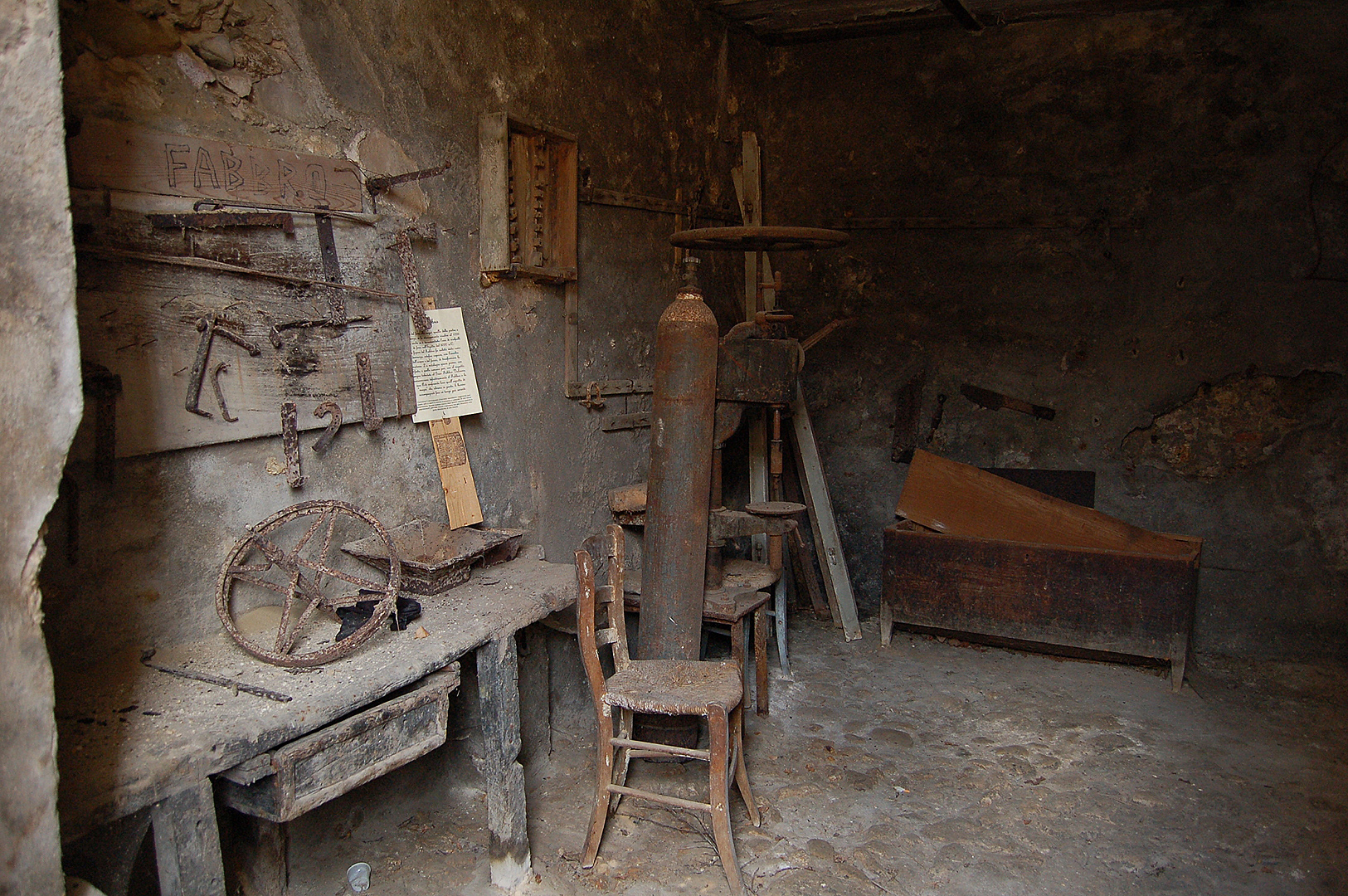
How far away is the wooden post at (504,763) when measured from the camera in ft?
9.02

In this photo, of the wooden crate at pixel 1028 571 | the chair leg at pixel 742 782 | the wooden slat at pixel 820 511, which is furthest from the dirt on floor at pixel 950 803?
the wooden slat at pixel 820 511

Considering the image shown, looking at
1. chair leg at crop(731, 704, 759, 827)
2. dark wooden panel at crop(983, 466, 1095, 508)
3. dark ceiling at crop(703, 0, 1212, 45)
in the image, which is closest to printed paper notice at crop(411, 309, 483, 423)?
chair leg at crop(731, 704, 759, 827)

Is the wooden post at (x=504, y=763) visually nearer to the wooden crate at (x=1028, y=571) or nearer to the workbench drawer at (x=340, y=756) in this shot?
the workbench drawer at (x=340, y=756)

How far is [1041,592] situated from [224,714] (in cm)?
394

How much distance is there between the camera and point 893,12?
202 inches

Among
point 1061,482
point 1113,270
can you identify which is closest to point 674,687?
point 1061,482

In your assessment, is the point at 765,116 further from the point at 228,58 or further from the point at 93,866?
the point at 93,866

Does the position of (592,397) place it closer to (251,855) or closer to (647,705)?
(647,705)

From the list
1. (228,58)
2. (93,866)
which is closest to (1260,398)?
(228,58)

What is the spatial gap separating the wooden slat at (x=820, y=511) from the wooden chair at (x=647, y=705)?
221 centimetres

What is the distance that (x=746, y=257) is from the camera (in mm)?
5664

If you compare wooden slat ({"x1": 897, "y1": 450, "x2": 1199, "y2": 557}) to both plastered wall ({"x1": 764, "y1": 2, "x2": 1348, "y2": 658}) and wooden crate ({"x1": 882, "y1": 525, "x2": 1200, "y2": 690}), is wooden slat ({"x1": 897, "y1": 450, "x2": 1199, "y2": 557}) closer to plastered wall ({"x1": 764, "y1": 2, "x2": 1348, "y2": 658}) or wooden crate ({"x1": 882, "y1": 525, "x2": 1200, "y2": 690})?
wooden crate ({"x1": 882, "y1": 525, "x2": 1200, "y2": 690})

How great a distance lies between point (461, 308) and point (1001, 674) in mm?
3308

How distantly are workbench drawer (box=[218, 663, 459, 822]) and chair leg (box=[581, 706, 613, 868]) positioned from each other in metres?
0.63
